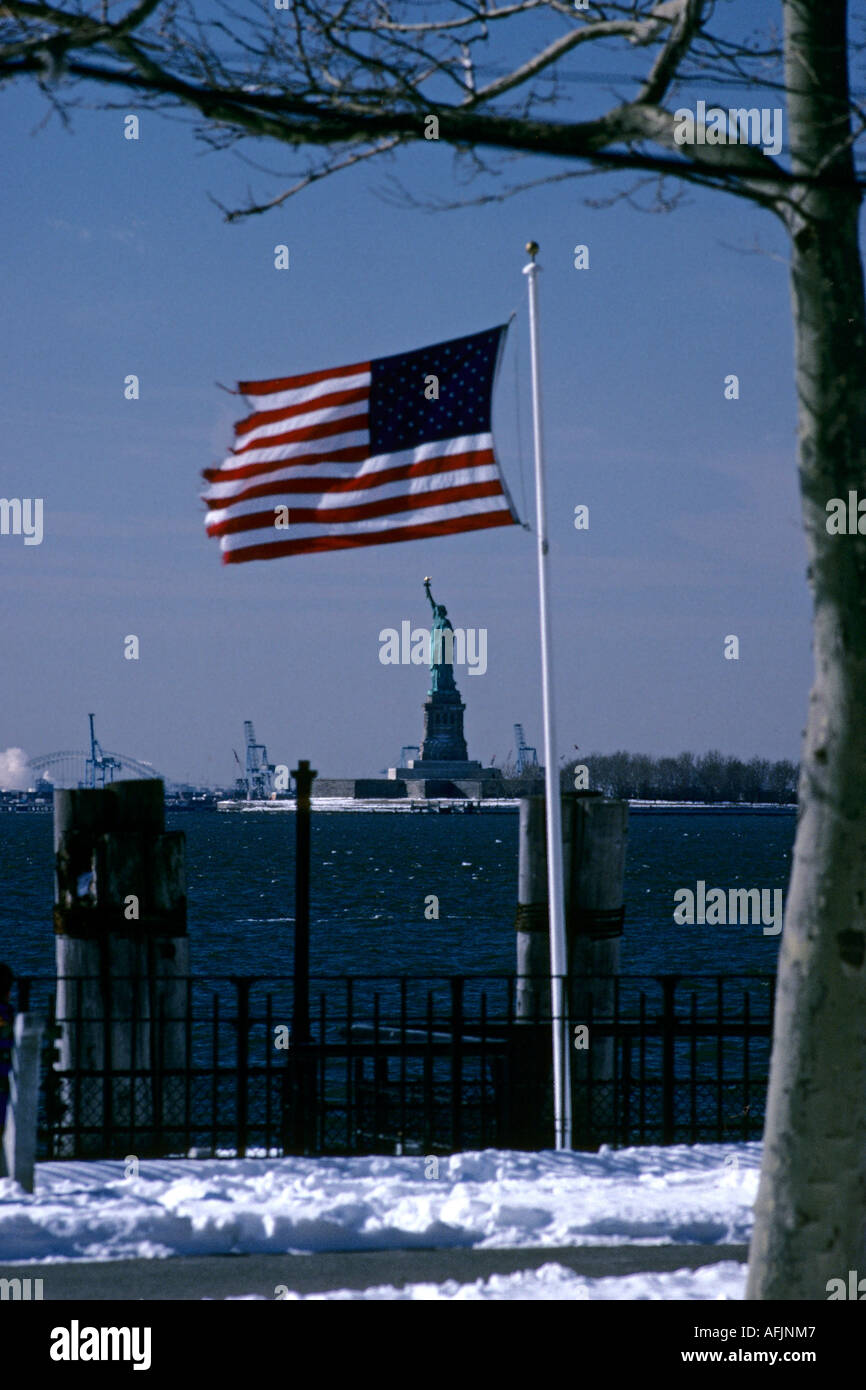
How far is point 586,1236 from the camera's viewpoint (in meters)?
8.05

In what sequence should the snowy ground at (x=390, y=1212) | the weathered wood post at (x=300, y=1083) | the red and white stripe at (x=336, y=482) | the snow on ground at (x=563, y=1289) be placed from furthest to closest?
the red and white stripe at (x=336, y=482), the weathered wood post at (x=300, y=1083), the snowy ground at (x=390, y=1212), the snow on ground at (x=563, y=1289)

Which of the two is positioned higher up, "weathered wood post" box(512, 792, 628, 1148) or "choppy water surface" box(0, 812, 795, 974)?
"weathered wood post" box(512, 792, 628, 1148)

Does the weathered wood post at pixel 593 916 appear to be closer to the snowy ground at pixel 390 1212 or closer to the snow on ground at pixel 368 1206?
the snow on ground at pixel 368 1206

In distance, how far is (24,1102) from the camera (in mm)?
8805

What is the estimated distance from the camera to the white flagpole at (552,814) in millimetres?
10922

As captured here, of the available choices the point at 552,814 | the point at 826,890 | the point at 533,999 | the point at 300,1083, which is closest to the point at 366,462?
the point at 552,814

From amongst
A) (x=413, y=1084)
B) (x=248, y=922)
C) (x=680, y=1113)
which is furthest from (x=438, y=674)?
(x=413, y=1084)

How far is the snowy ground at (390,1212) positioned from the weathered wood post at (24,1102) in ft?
0.49

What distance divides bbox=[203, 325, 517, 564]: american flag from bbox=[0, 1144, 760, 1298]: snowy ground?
466 centimetres

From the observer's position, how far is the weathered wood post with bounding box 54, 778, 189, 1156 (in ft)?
36.2

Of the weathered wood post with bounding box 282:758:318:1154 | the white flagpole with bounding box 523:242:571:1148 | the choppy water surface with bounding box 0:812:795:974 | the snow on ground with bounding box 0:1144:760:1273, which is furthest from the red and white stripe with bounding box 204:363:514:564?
the choppy water surface with bounding box 0:812:795:974

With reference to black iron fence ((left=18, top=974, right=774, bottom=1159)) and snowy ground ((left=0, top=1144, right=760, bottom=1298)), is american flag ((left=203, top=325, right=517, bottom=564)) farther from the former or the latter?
snowy ground ((left=0, top=1144, right=760, bottom=1298))

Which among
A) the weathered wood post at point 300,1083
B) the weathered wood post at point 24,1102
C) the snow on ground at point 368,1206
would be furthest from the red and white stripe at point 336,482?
the snow on ground at point 368,1206
